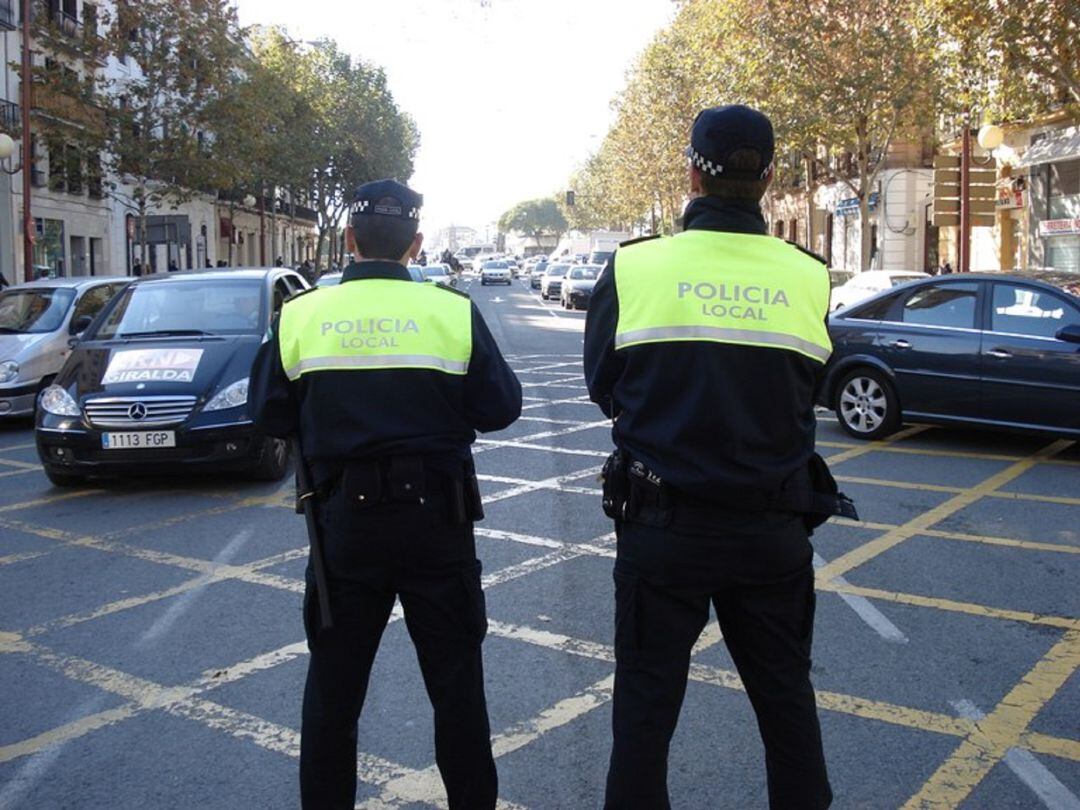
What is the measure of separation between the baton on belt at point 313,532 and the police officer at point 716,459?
29.8 inches

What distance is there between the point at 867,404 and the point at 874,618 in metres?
5.64

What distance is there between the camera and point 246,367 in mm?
8570

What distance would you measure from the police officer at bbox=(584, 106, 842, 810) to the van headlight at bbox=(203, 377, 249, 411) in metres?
6.00

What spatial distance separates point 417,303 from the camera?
9.95 feet

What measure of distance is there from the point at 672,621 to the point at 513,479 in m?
6.30

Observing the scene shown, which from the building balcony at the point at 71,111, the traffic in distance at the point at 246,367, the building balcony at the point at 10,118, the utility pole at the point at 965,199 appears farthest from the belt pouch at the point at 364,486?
the building balcony at the point at 10,118

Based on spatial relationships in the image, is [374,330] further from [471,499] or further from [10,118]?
[10,118]

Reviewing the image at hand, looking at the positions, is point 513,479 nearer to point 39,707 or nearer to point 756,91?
point 39,707

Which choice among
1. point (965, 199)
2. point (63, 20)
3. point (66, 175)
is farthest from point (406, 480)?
point (63, 20)

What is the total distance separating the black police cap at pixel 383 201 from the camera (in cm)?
306

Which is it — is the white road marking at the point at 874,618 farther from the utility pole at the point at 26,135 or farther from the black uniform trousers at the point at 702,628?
the utility pole at the point at 26,135

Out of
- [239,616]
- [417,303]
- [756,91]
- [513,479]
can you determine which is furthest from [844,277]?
[417,303]

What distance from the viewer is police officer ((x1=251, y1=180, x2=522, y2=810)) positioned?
2.92 meters

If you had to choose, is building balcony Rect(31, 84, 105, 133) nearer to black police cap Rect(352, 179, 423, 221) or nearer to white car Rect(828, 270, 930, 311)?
white car Rect(828, 270, 930, 311)
